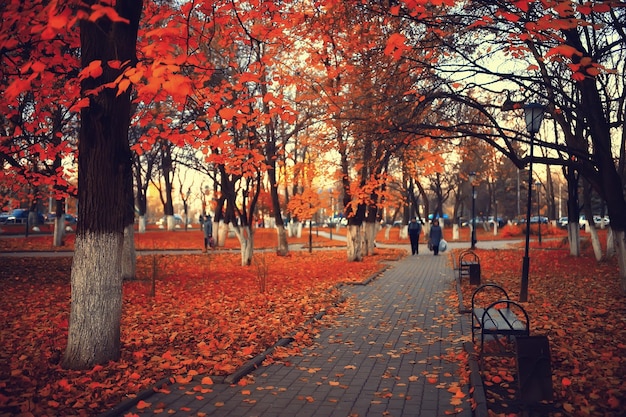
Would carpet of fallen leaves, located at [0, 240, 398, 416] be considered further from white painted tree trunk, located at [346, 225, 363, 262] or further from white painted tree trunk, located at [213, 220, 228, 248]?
white painted tree trunk, located at [213, 220, 228, 248]

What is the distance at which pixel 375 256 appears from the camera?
27.5 meters

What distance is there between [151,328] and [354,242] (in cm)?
1465

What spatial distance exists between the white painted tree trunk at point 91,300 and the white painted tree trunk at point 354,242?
16824 mm

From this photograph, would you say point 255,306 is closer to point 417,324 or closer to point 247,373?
point 417,324

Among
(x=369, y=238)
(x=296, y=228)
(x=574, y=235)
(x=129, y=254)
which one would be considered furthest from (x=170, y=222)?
Answer: (x=574, y=235)

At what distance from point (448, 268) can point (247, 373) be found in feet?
51.9

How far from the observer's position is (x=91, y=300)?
632 cm

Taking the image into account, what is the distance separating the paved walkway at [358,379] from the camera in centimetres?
511

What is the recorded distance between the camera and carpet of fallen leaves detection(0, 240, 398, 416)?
5496 millimetres

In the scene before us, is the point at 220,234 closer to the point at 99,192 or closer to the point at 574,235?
the point at 574,235

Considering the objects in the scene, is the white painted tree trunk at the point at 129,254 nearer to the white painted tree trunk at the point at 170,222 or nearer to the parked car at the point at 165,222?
the white painted tree trunk at the point at 170,222

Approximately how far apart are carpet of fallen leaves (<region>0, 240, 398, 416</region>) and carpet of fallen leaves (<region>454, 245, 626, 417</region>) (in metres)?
3.15

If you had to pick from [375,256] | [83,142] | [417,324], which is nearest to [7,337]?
[83,142]

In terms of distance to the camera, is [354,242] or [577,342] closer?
[577,342]
